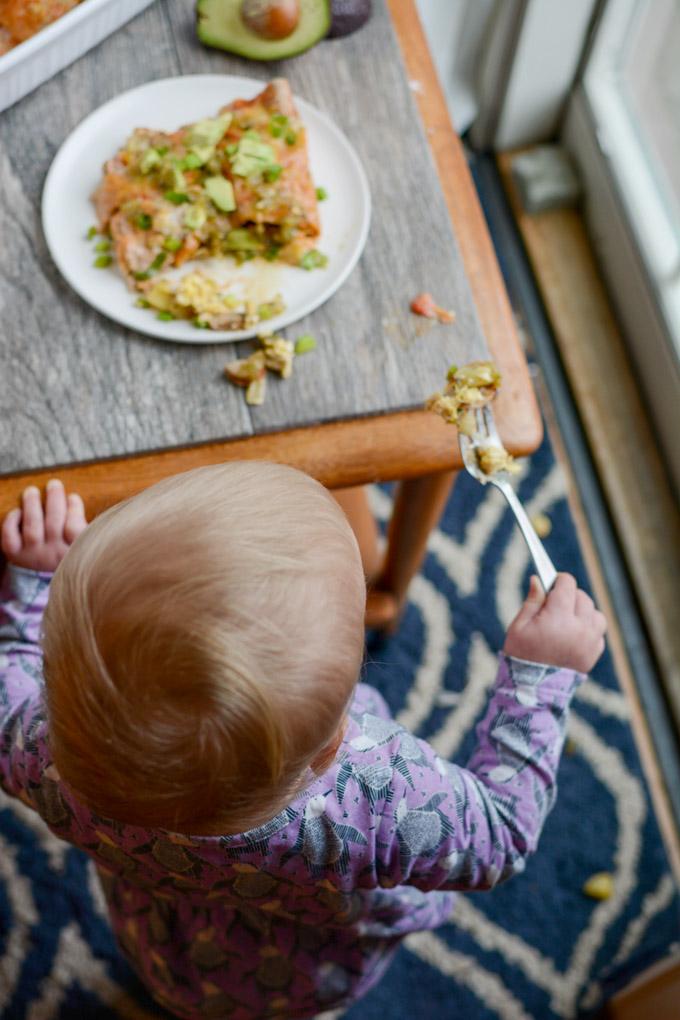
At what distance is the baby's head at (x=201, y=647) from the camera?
0.54 m

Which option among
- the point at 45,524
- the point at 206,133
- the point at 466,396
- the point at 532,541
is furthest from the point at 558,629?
the point at 206,133

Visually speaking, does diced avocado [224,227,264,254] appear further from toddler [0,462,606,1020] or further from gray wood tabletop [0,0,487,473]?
toddler [0,462,606,1020]

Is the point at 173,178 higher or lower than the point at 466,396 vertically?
higher

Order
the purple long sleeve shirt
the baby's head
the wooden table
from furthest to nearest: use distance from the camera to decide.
→ the wooden table → the purple long sleeve shirt → the baby's head

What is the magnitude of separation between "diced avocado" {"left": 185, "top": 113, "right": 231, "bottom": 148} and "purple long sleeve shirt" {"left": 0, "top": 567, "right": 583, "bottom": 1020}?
403mm

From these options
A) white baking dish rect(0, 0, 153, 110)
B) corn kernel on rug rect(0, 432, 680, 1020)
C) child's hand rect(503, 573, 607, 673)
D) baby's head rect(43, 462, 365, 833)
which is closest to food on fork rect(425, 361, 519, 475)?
child's hand rect(503, 573, 607, 673)

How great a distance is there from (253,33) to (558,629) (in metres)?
0.63

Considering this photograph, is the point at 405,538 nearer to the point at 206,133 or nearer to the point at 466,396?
the point at 466,396

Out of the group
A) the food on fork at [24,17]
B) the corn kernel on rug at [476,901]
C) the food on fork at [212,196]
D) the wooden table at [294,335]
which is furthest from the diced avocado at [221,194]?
the corn kernel on rug at [476,901]

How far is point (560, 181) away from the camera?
5.53 feet

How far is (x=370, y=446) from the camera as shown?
0.83m

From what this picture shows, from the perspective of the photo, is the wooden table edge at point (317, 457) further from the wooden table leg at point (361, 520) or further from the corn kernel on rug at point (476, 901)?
the corn kernel on rug at point (476, 901)

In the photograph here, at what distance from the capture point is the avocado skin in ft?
3.13

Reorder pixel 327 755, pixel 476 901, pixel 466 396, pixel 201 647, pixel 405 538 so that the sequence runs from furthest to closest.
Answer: pixel 476 901, pixel 405 538, pixel 466 396, pixel 327 755, pixel 201 647
